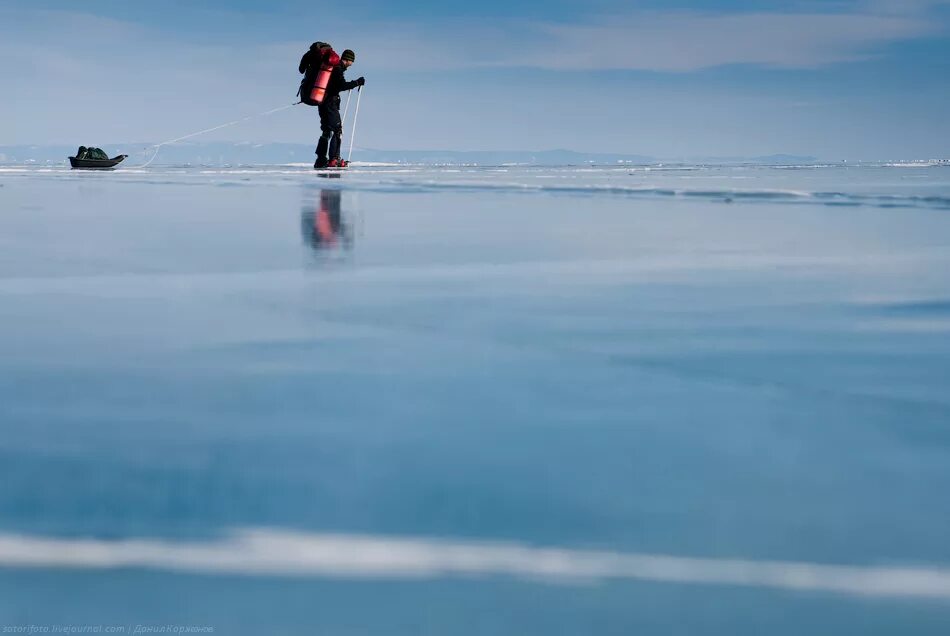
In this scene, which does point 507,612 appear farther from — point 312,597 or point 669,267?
point 669,267

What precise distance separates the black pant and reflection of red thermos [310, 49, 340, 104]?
0.33 m

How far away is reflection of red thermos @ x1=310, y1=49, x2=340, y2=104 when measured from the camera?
14984 mm

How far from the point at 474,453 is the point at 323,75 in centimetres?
1391

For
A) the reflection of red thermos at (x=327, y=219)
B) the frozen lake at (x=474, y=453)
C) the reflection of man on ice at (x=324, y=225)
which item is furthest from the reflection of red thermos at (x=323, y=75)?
the frozen lake at (x=474, y=453)

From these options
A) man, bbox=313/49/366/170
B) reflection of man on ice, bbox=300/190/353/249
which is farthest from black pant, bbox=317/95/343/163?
reflection of man on ice, bbox=300/190/353/249

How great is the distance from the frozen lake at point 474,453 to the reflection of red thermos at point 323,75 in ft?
37.7

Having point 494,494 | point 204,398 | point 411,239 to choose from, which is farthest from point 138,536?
point 411,239

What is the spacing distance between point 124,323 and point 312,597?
1810mm

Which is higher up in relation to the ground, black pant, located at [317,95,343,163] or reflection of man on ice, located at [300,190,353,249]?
black pant, located at [317,95,343,163]

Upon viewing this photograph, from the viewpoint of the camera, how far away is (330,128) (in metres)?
15.9

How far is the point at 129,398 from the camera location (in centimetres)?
195

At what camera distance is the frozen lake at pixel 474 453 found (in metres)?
1.12

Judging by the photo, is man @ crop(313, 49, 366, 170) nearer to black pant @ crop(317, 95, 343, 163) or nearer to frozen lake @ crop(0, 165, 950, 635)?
black pant @ crop(317, 95, 343, 163)

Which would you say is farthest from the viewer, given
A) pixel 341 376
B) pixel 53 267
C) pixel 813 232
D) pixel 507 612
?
pixel 813 232
